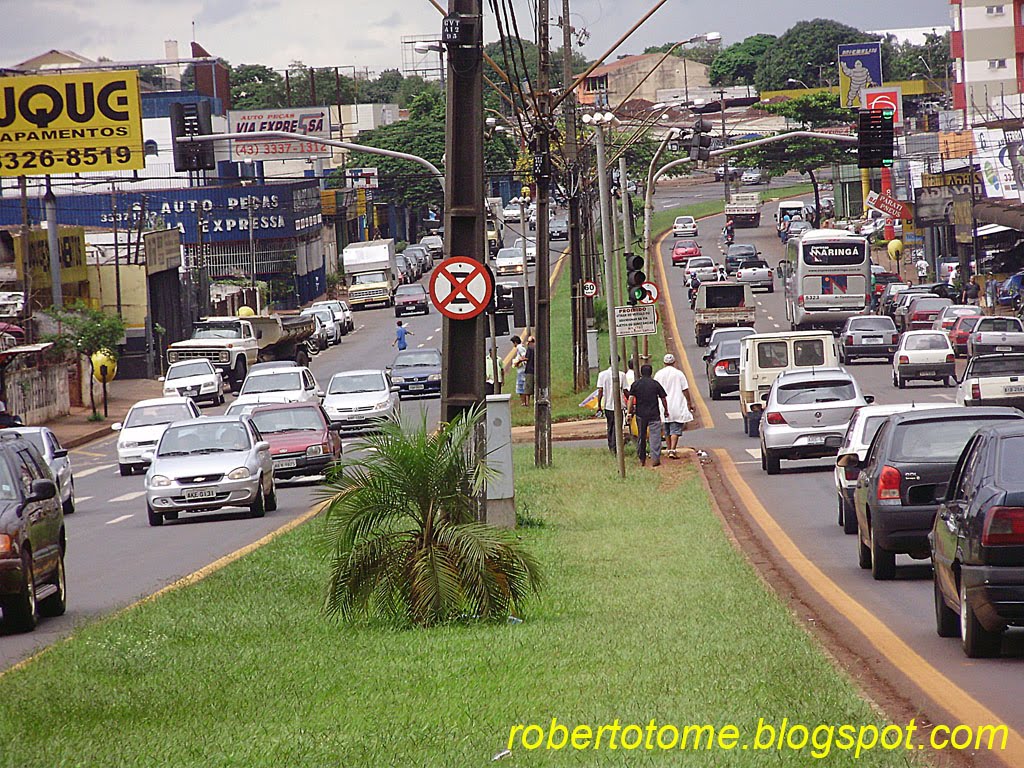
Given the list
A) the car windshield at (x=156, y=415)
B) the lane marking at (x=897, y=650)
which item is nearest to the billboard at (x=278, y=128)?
the car windshield at (x=156, y=415)

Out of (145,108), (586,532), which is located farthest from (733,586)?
(145,108)

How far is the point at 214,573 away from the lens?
15.6 meters

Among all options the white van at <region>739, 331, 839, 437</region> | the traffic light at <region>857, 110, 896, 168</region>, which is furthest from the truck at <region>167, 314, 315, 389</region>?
the traffic light at <region>857, 110, 896, 168</region>

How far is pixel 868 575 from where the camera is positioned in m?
14.9

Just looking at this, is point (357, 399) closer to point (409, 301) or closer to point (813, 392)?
point (813, 392)

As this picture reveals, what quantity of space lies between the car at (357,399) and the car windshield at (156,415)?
4075mm

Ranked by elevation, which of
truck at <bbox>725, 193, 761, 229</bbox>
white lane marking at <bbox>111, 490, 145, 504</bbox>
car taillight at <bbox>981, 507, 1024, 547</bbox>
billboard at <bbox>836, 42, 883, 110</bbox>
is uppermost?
billboard at <bbox>836, 42, 883, 110</bbox>

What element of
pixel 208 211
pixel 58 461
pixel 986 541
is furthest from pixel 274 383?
pixel 208 211

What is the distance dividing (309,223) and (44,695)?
8978 cm

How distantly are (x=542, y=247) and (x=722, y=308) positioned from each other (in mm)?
31784

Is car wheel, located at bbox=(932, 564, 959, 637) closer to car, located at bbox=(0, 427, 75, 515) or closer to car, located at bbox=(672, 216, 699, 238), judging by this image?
car, located at bbox=(0, 427, 75, 515)

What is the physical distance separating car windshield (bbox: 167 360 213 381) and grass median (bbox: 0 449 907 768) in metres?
38.6

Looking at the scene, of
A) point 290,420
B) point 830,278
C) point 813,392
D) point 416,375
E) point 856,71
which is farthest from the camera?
point 856,71

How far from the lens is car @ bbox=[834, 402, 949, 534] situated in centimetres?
1809
